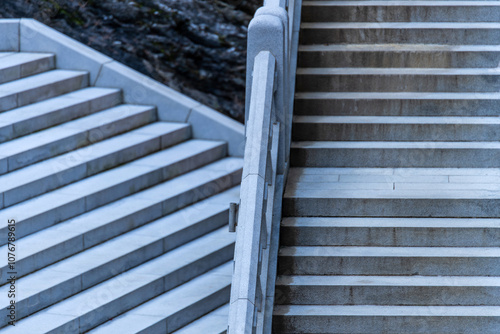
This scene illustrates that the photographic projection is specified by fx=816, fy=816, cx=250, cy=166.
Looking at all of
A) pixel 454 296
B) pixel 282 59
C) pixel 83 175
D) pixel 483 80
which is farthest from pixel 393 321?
pixel 83 175

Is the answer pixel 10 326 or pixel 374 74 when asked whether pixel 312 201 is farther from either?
pixel 10 326

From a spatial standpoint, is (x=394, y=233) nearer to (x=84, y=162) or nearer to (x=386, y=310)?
(x=386, y=310)

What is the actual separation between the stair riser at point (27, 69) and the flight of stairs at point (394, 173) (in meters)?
3.60

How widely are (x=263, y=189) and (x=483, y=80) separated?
123 inches

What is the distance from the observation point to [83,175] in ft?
29.8

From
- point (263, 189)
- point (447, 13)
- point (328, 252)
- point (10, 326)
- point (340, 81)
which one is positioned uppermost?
point (447, 13)

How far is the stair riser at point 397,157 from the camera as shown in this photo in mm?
7461

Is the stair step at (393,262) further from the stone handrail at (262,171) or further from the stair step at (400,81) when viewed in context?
the stair step at (400,81)

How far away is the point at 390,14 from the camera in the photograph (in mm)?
8695

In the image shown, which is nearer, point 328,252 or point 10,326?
point 328,252

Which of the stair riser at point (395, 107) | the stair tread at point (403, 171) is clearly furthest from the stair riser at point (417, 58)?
the stair tread at point (403, 171)

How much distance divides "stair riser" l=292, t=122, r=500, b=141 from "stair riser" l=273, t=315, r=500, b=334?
190 centimetres

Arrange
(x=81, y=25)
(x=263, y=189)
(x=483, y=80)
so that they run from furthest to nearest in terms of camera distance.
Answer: (x=81, y=25)
(x=483, y=80)
(x=263, y=189)

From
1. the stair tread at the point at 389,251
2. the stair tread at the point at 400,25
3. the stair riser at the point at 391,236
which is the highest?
the stair tread at the point at 400,25
